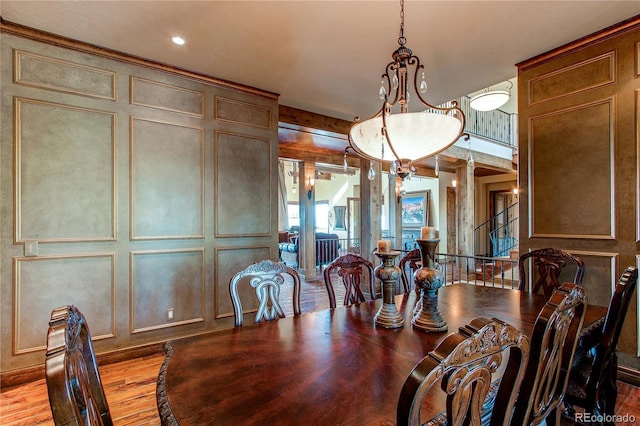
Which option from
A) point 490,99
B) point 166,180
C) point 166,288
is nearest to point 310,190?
point 490,99

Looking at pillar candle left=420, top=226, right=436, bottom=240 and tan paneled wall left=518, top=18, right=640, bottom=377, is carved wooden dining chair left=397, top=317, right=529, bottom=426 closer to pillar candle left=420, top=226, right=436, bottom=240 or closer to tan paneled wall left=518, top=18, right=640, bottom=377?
pillar candle left=420, top=226, right=436, bottom=240

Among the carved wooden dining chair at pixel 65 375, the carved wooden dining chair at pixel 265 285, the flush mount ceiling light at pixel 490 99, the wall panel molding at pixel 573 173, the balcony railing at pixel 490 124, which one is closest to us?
the carved wooden dining chair at pixel 65 375

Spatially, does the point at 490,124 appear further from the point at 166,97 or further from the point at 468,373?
the point at 468,373

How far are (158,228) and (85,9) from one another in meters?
1.76

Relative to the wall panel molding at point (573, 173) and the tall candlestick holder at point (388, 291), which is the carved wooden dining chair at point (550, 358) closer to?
the tall candlestick holder at point (388, 291)

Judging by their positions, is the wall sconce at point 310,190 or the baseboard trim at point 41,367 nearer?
the baseboard trim at point 41,367

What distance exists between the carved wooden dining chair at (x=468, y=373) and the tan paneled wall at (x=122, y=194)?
2.90m

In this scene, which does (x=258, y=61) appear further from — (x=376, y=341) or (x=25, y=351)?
(x=25, y=351)

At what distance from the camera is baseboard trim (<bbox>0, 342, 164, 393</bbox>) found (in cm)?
228

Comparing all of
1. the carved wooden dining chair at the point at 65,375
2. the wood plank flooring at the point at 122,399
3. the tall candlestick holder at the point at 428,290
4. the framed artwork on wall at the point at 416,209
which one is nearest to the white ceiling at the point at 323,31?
the tall candlestick holder at the point at 428,290

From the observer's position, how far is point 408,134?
1.96 meters

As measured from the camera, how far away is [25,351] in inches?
93.0

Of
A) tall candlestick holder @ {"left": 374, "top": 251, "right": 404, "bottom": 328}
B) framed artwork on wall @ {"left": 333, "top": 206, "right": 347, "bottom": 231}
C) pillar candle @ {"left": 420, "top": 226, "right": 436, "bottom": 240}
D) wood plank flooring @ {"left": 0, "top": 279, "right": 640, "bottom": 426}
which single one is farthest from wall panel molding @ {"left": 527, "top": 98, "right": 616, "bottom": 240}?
framed artwork on wall @ {"left": 333, "top": 206, "right": 347, "bottom": 231}

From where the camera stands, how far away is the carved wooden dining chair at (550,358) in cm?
82
